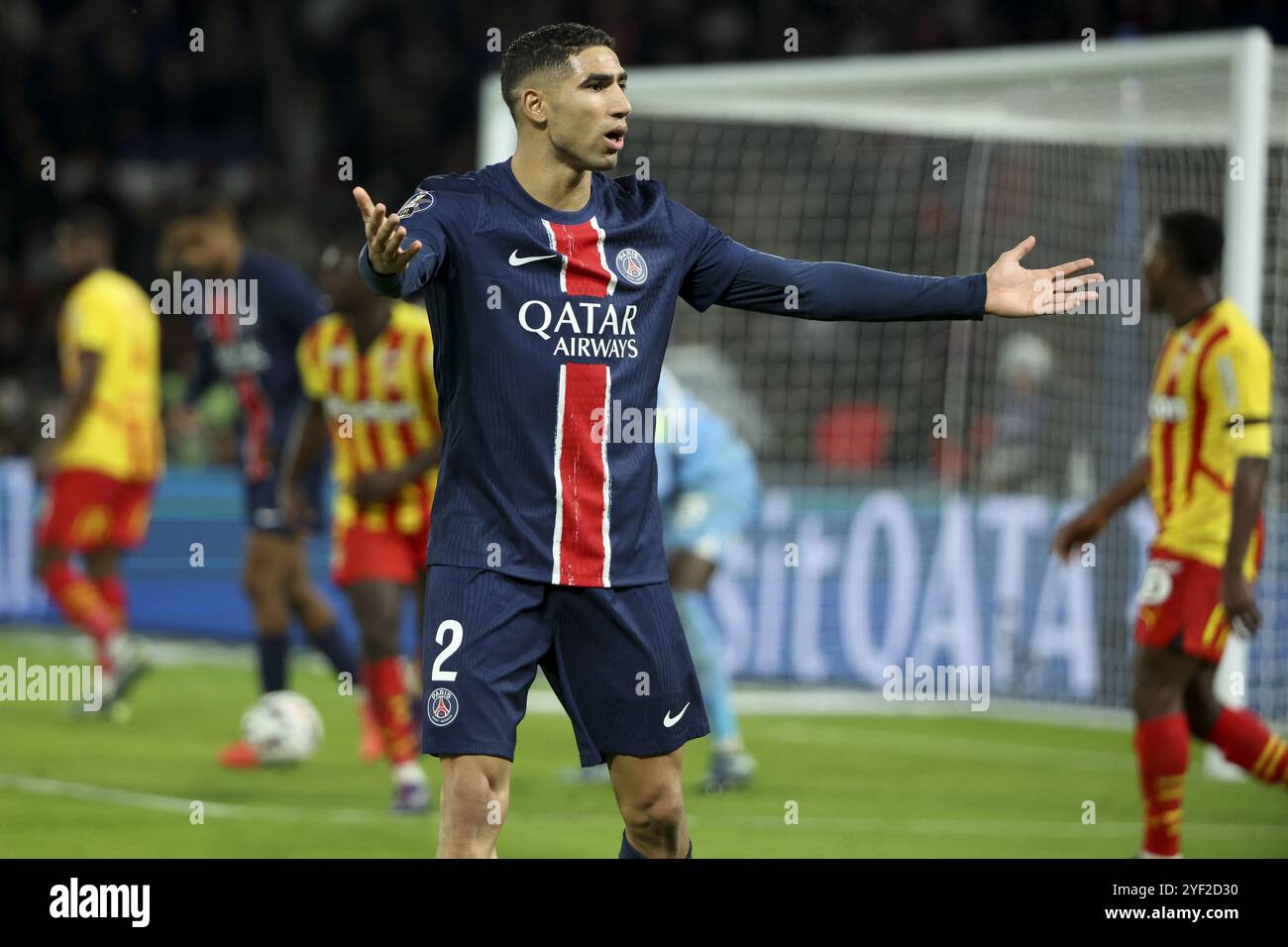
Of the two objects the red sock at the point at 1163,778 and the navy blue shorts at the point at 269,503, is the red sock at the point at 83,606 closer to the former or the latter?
the navy blue shorts at the point at 269,503

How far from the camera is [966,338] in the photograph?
11.8 meters

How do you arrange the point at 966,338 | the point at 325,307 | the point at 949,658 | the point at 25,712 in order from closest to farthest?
1. the point at 325,307
2. the point at 25,712
3. the point at 949,658
4. the point at 966,338

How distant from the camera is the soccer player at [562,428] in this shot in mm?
4129

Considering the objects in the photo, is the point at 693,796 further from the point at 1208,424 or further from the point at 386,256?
the point at 386,256

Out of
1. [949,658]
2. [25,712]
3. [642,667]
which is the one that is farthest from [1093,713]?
[642,667]

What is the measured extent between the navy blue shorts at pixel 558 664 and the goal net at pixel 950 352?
539 centimetres

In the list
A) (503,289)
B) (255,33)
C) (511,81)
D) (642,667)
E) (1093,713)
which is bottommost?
(1093,713)

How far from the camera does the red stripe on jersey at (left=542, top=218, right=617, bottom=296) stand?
419 centimetres

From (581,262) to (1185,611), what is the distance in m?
2.80

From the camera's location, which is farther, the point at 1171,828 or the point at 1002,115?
the point at 1002,115

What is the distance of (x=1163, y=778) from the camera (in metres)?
6.07

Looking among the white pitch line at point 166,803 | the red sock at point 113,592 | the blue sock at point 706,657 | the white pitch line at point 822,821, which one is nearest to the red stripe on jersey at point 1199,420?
the white pitch line at point 822,821

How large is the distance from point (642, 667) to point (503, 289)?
2.80 feet

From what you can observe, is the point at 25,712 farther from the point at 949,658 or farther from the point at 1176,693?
the point at 1176,693
